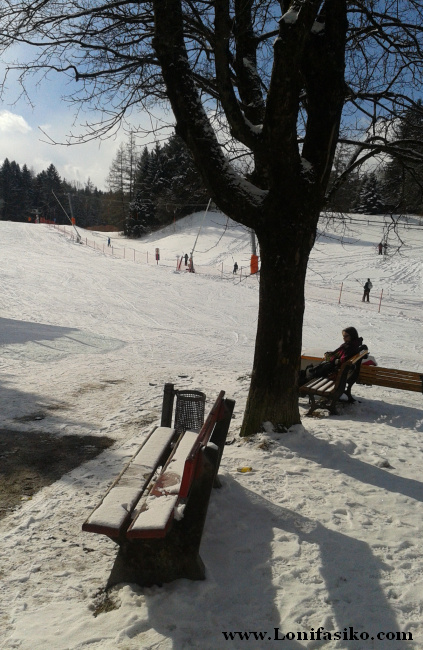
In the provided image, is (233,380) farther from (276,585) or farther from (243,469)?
(276,585)

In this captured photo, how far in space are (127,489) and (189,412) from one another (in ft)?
8.04

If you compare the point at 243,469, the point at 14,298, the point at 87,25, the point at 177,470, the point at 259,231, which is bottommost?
the point at 14,298

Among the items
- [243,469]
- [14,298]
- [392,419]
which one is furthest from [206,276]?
[243,469]

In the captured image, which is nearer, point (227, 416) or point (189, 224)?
point (227, 416)

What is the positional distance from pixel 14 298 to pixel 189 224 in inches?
1595

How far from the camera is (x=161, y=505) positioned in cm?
325

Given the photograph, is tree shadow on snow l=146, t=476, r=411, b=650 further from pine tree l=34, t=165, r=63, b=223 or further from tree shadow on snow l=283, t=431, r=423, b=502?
pine tree l=34, t=165, r=63, b=223

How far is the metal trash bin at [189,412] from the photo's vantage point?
5848 millimetres

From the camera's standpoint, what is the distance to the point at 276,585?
3.21 meters

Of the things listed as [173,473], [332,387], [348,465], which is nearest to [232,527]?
[173,473]

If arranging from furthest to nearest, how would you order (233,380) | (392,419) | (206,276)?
(206,276) → (233,380) → (392,419)

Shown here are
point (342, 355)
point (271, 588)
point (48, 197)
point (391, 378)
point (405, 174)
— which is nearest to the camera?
point (271, 588)

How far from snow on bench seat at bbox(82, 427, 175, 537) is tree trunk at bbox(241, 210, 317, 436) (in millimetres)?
1558

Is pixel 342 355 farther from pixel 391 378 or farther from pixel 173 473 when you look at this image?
pixel 173 473
